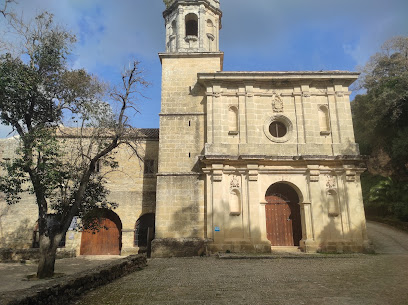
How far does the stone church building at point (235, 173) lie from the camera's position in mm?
15164

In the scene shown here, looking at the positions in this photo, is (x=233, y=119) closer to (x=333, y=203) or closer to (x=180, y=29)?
(x=333, y=203)

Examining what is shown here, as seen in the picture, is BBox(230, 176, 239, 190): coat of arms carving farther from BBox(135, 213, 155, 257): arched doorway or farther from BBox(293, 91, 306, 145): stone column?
BBox(135, 213, 155, 257): arched doorway

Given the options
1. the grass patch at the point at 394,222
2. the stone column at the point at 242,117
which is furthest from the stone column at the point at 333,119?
the grass patch at the point at 394,222

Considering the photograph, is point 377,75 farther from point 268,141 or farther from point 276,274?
point 276,274

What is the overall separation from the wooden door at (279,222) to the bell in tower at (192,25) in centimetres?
1014

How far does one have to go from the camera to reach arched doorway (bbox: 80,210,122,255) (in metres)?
17.2

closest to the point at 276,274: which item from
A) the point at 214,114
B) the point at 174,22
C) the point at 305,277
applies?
the point at 305,277

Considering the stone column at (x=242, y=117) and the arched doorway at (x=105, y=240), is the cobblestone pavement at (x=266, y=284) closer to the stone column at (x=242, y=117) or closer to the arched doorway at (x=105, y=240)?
the stone column at (x=242, y=117)

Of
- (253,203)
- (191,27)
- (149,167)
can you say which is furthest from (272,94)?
(149,167)

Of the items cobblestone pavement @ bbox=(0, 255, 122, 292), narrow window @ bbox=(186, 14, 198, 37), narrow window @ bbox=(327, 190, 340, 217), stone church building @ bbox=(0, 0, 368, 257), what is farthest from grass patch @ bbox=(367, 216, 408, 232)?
cobblestone pavement @ bbox=(0, 255, 122, 292)

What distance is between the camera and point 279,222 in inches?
629

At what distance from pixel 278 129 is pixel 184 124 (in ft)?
17.0

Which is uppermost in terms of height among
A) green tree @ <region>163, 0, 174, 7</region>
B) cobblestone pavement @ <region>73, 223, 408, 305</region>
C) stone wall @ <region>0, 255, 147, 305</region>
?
green tree @ <region>163, 0, 174, 7</region>

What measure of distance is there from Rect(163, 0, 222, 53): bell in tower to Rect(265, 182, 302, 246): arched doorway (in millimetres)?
9685
